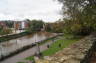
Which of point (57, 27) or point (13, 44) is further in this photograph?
point (57, 27)

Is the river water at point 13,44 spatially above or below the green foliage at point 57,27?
below

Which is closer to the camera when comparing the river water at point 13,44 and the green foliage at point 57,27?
the river water at point 13,44

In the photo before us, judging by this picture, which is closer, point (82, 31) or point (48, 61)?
point (48, 61)

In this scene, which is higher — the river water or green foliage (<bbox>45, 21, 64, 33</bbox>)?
green foliage (<bbox>45, 21, 64, 33</bbox>)

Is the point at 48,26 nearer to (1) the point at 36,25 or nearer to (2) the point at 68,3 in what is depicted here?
(1) the point at 36,25

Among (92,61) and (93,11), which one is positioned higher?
(93,11)

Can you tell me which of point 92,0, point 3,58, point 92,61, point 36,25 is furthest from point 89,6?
point 36,25

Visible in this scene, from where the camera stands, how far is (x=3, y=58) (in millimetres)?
12727

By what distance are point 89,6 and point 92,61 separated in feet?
15.1

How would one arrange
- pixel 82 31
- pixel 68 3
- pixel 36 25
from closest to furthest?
pixel 68 3 < pixel 82 31 < pixel 36 25

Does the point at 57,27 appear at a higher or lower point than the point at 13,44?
higher

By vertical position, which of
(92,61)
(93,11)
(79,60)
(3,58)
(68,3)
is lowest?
(3,58)

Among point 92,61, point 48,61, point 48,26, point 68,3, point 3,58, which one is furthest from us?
point 48,26

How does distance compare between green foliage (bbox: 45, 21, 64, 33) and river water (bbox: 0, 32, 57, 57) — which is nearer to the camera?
river water (bbox: 0, 32, 57, 57)
